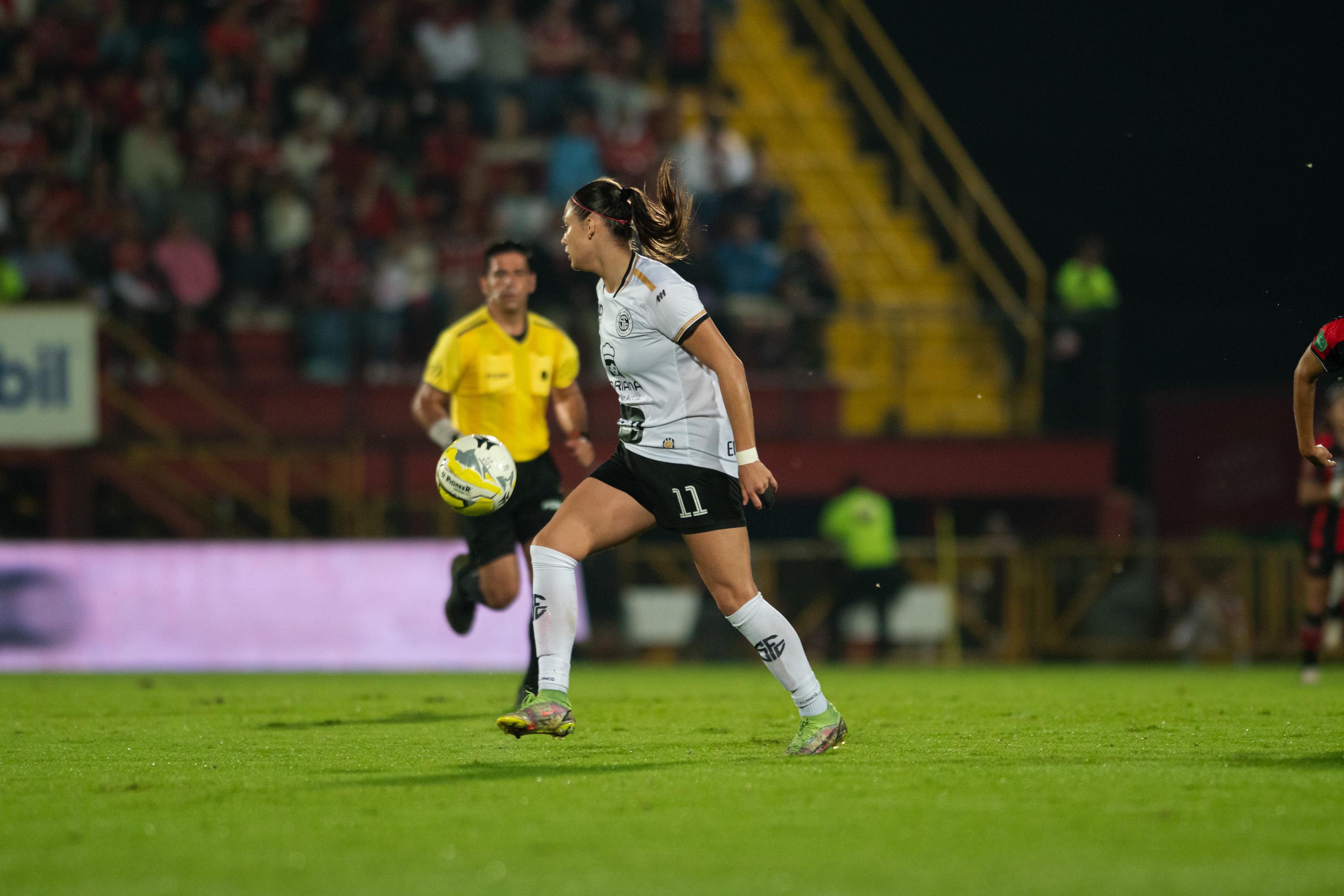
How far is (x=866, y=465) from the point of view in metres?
20.5

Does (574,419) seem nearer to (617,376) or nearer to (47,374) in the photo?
(617,376)

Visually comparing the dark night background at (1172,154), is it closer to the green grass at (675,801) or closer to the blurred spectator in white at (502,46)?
the blurred spectator in white at (502,46)

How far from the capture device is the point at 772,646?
25.3 feet

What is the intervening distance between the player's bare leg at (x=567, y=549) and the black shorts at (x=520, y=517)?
2346mm

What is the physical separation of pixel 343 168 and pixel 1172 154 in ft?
34.1

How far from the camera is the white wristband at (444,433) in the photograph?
394 inches

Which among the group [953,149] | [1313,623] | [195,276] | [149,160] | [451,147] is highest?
[953,149]

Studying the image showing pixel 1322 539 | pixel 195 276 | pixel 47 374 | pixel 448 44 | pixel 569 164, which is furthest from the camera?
pixel 448 44

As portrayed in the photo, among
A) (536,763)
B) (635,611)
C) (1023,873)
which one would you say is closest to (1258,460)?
(635,611)

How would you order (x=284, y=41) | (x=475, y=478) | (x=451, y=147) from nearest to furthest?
(x=475, y=478) < (x=451, y=147) < (x=284, y=41)

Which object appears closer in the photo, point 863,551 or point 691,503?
point 691,503

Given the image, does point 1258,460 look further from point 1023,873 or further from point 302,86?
point 1023,873

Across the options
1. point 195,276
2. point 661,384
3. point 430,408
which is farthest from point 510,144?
point 661,384

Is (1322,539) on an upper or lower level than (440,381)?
lower
